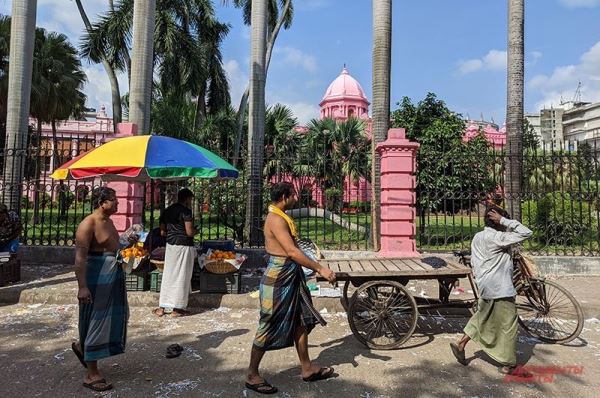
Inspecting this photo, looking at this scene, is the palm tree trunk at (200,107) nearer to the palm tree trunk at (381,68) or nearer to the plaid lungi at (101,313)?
the palm tree trunk at (381,68)

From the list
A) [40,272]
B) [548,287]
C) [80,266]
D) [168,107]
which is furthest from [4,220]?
[168,107]

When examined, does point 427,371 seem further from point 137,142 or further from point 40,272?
point 40,272

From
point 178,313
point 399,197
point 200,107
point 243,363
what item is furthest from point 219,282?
point 200,107

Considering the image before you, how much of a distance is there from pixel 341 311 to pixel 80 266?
153 inches

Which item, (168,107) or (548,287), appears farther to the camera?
(168,107)

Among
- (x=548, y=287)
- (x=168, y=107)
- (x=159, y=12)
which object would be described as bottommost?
(x=548, y=287)

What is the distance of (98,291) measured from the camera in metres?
3.61

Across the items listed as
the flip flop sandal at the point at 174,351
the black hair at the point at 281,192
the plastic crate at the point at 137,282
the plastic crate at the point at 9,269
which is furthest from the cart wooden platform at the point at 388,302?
the plastic crate at the point at 9,269

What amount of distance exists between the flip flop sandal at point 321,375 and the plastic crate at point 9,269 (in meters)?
5.81

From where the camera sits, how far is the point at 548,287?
498cm

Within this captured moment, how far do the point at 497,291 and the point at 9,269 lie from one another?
24.2 ft

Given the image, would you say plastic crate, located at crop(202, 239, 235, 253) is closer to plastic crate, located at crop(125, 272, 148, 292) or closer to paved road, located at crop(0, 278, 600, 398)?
plastic crate, located at crop(125, 272, 148, 292)

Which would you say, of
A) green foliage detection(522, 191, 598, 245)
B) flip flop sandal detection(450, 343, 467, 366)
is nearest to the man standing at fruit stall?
flip flop sandal detection(450, 343, 467, 366)

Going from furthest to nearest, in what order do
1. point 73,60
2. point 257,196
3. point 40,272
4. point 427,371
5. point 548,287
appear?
point 73,60 → point 257,196 → point 40,272 → point 548,287 → point 427,371
